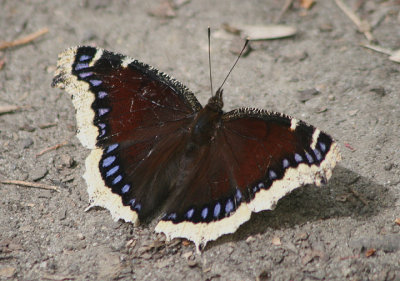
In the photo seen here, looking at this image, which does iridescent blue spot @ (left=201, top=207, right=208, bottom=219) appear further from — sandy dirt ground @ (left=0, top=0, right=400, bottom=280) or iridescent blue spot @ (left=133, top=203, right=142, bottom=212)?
iridescent blue spot @ (left=133, top=203, right=142, bottom=212)

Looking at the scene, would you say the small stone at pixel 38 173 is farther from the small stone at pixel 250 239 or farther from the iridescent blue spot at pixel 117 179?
the small stone at pixel 250 239

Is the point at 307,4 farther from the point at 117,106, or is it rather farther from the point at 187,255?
the point at 187,255

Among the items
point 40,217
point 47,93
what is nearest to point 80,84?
point 40,217

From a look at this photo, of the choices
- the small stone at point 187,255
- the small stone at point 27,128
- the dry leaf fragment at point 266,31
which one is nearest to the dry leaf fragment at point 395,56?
the dry leaf fragment at point 266,31

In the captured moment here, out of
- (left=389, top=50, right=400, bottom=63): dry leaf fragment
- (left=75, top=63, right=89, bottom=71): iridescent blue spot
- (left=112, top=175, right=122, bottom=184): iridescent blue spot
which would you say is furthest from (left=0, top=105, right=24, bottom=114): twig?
(left=389, top=50, right=400, bottom=63): dry leaf fragment

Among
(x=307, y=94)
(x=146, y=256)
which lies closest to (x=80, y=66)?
(x=146, y=256)
